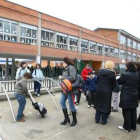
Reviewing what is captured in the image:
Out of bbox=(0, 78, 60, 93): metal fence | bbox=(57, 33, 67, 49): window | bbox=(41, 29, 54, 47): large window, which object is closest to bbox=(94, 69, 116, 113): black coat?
bbox=(0, 78, 60, 93): metal fence

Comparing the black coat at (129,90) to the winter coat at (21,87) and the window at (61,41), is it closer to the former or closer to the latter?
Answer: the winter coat at (21,87)

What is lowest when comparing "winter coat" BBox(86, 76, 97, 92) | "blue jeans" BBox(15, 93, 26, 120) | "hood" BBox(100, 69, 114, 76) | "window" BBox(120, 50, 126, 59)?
"blue jeans" BBox(15, 93, 26, 120)

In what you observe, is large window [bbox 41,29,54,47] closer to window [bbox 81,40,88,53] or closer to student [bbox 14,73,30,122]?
window [bbox 81,40,88,53]

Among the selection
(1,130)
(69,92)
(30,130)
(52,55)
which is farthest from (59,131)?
(52,55)

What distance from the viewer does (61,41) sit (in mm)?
24828

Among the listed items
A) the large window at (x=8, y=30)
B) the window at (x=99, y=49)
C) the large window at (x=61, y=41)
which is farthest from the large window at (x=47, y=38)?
the window at (x=99, y=49)

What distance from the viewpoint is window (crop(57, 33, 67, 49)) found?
24391 millimetres

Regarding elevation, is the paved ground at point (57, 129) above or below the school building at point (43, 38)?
below

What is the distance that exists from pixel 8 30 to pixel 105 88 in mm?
16671

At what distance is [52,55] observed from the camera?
74.6ft

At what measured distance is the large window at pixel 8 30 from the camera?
17516 millimetres

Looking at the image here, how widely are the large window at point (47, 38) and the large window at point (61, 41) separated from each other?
1.25 metres

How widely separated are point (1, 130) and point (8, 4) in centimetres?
1721

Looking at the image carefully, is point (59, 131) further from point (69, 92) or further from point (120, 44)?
point (120, 44)
